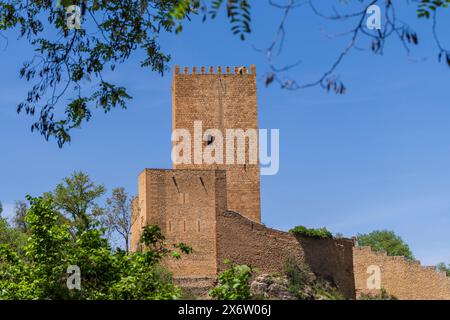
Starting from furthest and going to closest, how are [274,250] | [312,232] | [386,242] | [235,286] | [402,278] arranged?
[386,242] → [402,278] → [312,232] → [274,250] → [235,286]

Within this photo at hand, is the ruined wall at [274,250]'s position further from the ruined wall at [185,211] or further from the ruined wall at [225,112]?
the ruined wall at [225,112]

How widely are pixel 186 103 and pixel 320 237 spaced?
828cm

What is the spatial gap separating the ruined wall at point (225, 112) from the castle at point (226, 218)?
43mm

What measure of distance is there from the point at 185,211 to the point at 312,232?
22.1 feet

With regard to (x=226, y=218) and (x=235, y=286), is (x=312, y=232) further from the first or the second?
(x=235, y=286)

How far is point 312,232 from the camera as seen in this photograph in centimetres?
4322

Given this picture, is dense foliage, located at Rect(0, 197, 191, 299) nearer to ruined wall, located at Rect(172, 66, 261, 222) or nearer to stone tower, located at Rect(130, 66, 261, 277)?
stone tower, located at Rect(130, 66, 261, 277)

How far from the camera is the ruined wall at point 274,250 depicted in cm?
3978

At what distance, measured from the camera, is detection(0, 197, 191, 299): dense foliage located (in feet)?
60.3

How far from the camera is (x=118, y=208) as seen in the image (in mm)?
43656

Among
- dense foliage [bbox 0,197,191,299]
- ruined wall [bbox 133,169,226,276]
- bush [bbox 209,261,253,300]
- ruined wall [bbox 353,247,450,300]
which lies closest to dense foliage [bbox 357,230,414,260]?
ruined wall [bbox 353,247,450,300]

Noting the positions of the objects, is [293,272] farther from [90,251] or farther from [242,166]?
[90,251]

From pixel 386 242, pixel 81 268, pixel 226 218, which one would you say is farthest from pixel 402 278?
pixel 81 268
